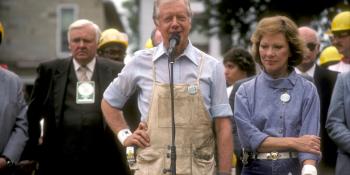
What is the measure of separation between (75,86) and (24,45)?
32570mm

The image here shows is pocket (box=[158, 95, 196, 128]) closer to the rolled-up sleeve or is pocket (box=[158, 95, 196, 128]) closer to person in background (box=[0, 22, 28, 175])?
the rolled-up sleeve

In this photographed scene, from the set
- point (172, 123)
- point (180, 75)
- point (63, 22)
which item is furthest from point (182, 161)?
point (63, 22)

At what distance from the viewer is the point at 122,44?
9820 mm

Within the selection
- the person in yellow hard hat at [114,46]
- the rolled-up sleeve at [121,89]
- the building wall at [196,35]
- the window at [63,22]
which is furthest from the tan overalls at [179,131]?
the window at [63,22]

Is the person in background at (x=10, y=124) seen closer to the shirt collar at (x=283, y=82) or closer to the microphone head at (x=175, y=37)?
the microphone head at (x=175, y=37)

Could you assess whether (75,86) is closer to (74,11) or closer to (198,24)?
(198,24)

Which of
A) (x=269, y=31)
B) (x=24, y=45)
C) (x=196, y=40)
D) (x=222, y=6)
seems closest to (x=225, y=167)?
(x=269, y=31)

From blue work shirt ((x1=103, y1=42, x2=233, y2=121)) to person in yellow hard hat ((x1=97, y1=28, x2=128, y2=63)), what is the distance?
361 centimetres

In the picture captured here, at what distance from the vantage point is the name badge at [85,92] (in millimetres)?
8156

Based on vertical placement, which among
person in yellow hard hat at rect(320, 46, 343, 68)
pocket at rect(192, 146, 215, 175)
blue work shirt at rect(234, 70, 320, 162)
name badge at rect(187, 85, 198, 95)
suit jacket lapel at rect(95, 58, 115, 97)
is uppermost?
person in yellow hard hat at rect(320, 46, 343, 68)

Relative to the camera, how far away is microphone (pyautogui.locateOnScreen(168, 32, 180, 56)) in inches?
231

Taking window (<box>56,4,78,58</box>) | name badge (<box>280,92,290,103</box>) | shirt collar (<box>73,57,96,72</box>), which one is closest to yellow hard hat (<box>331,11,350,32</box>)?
shirt collar (<box>73,57,96,72</box>)

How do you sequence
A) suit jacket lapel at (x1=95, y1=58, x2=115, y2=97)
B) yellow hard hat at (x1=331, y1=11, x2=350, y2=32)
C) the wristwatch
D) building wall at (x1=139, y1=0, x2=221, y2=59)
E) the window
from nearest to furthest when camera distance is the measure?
1. the wristwatch
2. suit jacket lapel at (x1=95, y1=58, x2=115, y2=97)
3. yellow hard hat at (x1=331, y1=11, x2=350, y2=32)
4. building wall at (x1=139, y1=0, x2=221, y2=59)
5. the window

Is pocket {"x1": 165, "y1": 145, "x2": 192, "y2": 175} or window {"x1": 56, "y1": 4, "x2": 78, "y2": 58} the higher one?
window {"x1": 56, "y1": 4, "x2": 78, "y2": 58}
